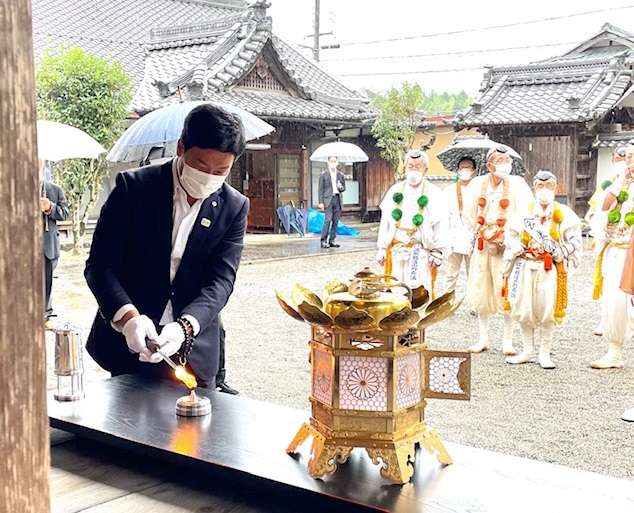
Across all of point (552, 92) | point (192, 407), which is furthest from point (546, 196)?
point (552, 92)

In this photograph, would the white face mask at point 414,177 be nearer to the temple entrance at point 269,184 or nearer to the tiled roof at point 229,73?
the tiled roof at point 229,73

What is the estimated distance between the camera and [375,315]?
1778mm

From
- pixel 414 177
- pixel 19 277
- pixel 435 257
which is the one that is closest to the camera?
pixel 19 277

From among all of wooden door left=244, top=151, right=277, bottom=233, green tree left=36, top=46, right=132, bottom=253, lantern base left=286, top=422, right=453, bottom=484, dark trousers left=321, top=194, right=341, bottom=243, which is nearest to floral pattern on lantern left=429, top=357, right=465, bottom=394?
lantern base left=286, top=422, right=453, bottom=484

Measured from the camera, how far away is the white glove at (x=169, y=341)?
2.48m

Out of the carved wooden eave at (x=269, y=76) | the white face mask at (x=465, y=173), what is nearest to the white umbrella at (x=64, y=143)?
the white face mask at (x=465, y=173)

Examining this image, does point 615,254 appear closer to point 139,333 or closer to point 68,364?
point 139,333

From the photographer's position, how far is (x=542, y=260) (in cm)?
646

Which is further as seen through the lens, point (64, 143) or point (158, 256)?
point (64, 143)

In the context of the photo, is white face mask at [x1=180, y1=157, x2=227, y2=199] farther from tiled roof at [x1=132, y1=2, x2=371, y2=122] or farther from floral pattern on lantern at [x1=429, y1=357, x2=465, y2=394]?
tiled roof at [x1=132, y1=2, x2=371, y2=122]

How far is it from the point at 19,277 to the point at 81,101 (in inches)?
528

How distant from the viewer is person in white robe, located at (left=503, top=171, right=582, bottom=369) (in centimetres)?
645

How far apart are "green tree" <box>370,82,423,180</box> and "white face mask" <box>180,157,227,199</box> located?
52.7 ft

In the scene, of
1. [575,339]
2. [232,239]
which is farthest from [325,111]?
[232,239]
